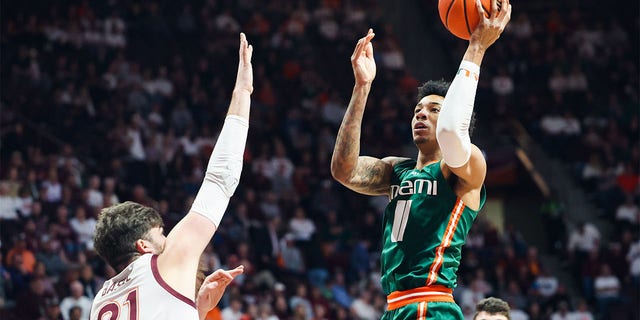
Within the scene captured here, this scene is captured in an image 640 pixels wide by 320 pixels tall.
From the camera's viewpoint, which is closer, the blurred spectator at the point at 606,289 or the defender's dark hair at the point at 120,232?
the defender's dark hair at the point at 120,232

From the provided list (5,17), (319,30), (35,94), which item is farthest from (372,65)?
(319,30)

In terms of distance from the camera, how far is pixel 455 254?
507cm

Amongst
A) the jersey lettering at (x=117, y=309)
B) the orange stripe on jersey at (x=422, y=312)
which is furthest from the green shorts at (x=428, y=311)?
the jersey lettering at (x=117, y=309)

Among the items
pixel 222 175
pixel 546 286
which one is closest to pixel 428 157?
pixel 222 175

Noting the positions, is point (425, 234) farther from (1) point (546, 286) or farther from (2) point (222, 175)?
(1) point (546, 286)

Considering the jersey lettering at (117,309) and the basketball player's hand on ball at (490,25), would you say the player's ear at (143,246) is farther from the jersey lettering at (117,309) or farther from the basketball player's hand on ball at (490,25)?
the basketball player's hand on ball at (490,25)

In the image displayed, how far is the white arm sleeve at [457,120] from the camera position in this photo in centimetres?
466

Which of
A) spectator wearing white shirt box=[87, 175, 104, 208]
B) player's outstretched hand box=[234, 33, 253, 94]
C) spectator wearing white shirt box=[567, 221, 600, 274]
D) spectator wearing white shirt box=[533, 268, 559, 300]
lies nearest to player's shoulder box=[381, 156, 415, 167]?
player's outstretched hand box=[234, 33, 253, 94]

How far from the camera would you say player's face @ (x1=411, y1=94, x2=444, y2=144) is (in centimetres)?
525

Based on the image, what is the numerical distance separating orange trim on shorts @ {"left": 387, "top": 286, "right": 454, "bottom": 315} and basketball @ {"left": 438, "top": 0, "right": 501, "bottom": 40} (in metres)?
1.32

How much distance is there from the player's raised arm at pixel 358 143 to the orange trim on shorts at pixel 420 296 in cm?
71

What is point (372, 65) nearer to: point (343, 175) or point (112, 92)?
point (343, 175)

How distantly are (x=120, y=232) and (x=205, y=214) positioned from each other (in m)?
0.40

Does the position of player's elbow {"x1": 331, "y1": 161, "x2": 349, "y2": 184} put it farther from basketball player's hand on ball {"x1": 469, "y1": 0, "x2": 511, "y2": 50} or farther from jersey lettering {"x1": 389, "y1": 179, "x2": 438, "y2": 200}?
basketball player's hand on ball {"x1": 469, "y1": 0, "x2": 511, "y2": 50}
